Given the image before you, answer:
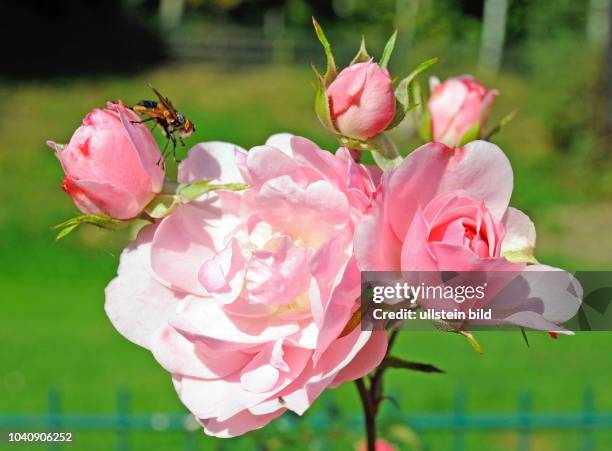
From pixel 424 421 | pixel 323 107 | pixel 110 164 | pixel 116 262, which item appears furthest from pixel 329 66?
pixel 424 421

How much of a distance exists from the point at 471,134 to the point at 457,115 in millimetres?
16

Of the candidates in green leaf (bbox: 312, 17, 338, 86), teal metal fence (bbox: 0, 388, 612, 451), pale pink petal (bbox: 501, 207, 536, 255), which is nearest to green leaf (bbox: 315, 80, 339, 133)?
green leaf (bbox: 312, 17, 338, 86)

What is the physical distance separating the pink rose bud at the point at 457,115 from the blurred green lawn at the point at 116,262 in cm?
19

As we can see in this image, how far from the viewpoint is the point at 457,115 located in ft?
1.97

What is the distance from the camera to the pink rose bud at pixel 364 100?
1.52 feet

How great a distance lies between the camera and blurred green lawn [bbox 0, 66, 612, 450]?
2.99m

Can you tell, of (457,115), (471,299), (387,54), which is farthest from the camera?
(457,115)

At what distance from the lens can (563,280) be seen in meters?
0.40

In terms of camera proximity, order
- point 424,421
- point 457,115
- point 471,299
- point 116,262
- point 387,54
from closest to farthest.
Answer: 1. point 471,299
2. point 387,54
3. point 457,115
4. point 116,262
5. point 424,421

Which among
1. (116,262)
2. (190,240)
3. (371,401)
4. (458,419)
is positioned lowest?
(458,419)

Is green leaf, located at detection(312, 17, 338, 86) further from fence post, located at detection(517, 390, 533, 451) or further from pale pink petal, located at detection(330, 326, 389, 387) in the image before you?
fence post, located at detection(517, 390, 533, 451)

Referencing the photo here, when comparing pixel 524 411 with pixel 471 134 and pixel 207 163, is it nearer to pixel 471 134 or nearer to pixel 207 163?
pixel 471 134

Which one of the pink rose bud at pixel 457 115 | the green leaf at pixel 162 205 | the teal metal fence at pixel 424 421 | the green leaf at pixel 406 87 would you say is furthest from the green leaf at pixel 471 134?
the teal metal fence at pixel 424 421

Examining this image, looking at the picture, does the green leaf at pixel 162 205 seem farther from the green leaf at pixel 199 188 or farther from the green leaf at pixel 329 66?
the green leaf at pixel 329 66
